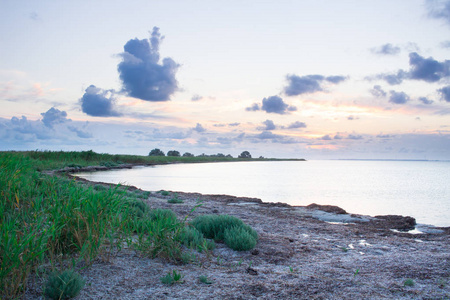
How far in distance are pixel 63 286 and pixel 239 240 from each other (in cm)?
338

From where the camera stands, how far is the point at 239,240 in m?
6.46

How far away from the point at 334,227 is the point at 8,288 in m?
8.56

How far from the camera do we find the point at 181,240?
619 cm

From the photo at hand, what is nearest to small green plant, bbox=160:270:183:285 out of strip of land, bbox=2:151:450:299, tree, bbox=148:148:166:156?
strip of land, bbox=2:151:450:299

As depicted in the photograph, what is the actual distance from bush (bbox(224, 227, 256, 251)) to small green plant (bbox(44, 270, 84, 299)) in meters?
3.12

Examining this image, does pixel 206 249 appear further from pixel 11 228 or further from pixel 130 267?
pixel 11 228

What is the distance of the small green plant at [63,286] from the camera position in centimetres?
389

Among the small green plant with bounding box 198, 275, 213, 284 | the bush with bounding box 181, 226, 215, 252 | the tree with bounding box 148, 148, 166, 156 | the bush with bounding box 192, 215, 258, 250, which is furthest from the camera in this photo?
the tree with bounding box 148, 148, 166, 156

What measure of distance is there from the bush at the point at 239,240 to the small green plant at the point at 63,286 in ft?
10.2

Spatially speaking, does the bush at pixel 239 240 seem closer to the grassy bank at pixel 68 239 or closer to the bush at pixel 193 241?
the grassy bank at pixel 68 239

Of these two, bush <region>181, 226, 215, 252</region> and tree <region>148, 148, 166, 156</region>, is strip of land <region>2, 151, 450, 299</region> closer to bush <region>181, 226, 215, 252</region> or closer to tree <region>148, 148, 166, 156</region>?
bush <region>181, 226, 215, 252</region>

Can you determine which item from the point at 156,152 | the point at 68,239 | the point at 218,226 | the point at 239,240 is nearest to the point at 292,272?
the point at 239,240

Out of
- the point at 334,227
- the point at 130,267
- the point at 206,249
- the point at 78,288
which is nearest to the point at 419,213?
the point at 334,227

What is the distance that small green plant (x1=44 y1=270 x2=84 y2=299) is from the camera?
3887 millimetres
